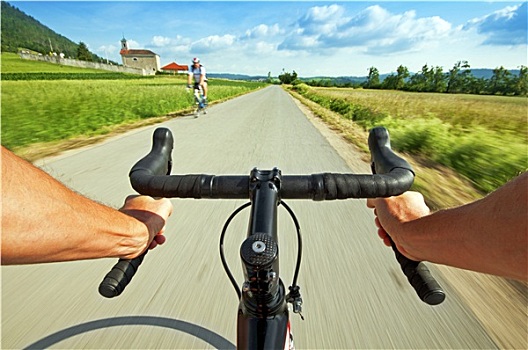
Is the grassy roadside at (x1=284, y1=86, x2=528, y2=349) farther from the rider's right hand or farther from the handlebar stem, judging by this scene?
the handlebar stem

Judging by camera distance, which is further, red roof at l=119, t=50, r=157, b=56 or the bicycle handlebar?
red roof at l=119, t=50, r=157, b=56

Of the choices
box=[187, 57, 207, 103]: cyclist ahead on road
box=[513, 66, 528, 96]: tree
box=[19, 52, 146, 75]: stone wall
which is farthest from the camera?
box=[19, 52, 146, 75]: stone wall

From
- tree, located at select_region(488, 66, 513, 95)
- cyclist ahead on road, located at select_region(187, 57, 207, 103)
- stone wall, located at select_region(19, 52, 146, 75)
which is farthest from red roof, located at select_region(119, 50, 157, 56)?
cyclist ahead on road, located at select_region(187, 57, 207, 103)

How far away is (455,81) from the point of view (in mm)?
67250

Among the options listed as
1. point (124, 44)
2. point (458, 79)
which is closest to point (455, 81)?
point (458, 79)

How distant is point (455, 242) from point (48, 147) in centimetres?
713

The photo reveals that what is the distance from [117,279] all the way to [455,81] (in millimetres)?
83575

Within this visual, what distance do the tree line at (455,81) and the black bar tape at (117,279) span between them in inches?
2681

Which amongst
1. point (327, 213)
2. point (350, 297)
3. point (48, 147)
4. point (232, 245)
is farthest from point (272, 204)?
point (48, 147)

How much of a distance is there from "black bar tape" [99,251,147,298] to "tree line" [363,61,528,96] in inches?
2681

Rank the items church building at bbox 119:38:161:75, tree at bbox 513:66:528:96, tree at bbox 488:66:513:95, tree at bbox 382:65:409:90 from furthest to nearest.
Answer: church building at bbox 119:38:161:75
tree at bbox 382:65:409:90
tree at bbox 488:66:513:95
tree at bbox 513:66:528:96

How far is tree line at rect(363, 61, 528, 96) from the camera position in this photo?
178 feet

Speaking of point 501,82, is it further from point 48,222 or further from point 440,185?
point 48,222

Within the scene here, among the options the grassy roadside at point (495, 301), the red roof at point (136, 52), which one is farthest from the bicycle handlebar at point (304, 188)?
the red roof at point (136, 52)
